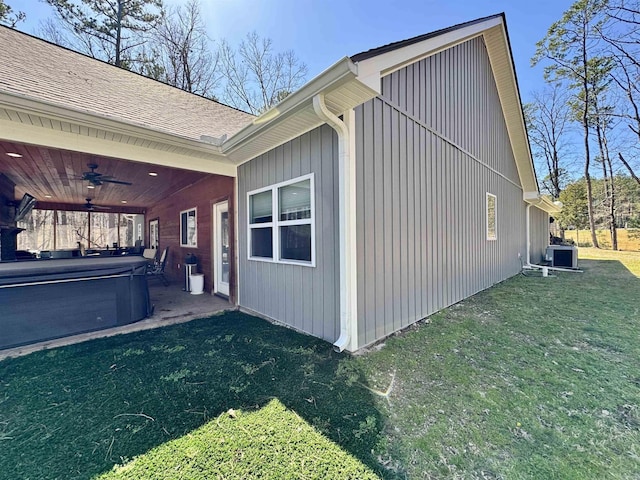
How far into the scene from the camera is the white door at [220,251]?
618 cm

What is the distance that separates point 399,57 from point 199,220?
5631mm

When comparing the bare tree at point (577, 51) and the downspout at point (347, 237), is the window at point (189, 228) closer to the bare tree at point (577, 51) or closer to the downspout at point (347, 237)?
the downspout at point (347, 237)

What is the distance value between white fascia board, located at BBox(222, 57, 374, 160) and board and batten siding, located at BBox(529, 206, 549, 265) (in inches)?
476

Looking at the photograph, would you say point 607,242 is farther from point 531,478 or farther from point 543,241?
point 531,478

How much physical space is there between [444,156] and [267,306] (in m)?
4.14

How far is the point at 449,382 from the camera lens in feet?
8.59

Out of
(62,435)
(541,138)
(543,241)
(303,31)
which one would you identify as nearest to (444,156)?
(62,435)

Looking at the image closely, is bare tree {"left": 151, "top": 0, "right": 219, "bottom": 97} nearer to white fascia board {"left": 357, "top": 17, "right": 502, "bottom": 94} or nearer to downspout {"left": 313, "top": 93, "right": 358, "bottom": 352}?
white fascia board {"left": 357, "top": 17, "right": 502, "bottom": 94}

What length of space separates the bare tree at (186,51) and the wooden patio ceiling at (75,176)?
7.97m

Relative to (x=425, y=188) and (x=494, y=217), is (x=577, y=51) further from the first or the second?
(x=425, y=188)

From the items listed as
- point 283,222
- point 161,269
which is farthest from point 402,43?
point 161,269

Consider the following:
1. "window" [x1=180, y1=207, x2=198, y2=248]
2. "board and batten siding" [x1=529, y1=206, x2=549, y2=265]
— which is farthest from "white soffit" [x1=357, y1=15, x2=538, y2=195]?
"window" [x1=180, y1=207, x2=198, y2=248]

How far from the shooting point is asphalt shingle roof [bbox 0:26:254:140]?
11.1 feet

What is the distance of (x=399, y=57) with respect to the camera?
10.6ft
